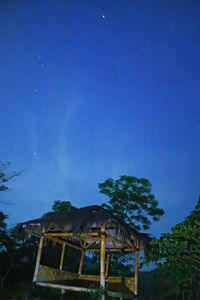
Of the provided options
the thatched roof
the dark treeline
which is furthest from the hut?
the dark treeline

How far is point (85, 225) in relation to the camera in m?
7.94

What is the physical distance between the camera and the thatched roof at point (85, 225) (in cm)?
788

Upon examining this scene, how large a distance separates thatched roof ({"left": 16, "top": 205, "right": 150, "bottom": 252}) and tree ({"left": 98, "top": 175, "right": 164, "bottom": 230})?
5379mm

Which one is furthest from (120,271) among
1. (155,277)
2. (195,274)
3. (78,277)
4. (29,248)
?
(155,277)

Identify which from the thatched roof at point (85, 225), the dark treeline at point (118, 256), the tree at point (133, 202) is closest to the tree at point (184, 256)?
the dark treeline at point (118, 256)

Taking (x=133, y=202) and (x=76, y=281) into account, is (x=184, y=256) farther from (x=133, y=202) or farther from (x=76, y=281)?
(x=133, y=202)

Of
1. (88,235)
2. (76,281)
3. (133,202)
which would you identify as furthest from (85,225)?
(133,202)

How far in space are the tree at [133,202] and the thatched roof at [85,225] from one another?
17.6ft

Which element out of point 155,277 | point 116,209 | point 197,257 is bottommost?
point 155,277

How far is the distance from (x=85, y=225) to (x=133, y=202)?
804 cm

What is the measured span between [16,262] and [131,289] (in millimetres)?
7061

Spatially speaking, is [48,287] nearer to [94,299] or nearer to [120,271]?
[94,299]

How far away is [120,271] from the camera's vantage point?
14.0 m

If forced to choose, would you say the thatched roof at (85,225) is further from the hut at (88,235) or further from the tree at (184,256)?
the tree at (184,256)
